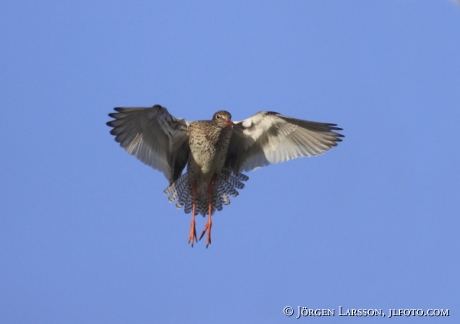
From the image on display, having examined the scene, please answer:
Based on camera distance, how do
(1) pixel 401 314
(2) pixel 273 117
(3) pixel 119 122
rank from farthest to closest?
(2) pixel 273 117 < (3) pixel 119 122 < (1) pixel 401 314

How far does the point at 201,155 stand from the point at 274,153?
1.33m

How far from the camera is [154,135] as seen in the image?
44.4 ft

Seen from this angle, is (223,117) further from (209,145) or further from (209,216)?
(209,216)

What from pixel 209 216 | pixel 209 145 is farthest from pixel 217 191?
pixel 209 145

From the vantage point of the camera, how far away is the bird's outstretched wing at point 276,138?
14.0m

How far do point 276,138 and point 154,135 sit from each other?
83.0 inches

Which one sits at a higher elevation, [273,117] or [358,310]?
[273,117]

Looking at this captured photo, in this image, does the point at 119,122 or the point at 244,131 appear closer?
the point at 119,122

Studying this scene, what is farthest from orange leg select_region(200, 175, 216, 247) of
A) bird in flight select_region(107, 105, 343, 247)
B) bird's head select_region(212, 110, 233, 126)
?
bird's head select_region(212, 110, 233, 126)

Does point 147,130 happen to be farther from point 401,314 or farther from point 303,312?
point 401,314

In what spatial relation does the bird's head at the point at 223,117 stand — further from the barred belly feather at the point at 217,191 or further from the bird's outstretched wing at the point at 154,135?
the barred belly feather at the point at 217,191

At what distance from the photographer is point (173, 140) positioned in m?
13.8

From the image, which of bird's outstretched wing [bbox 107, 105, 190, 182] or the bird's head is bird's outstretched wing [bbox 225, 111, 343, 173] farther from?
bird's outstretched wing [bbox 107, 105, 190, 182]

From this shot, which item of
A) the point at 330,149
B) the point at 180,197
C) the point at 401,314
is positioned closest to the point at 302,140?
the point at 330,149
